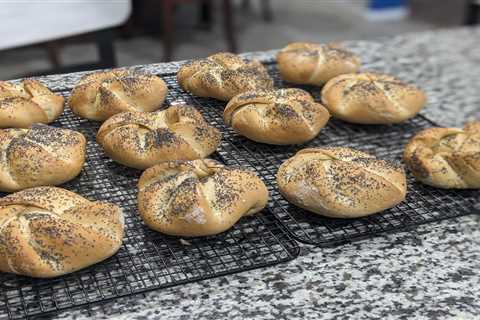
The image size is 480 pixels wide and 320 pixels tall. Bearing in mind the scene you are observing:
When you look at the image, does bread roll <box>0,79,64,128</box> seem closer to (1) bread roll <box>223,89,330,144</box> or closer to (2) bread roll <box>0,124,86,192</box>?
(2) bread roll <box>0,124,86,192</box>

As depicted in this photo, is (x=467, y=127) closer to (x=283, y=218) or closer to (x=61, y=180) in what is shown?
(x=283, y=218)

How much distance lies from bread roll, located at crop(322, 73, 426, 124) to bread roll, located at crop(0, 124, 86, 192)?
66cm

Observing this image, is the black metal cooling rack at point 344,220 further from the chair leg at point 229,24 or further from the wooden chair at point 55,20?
the chair leg at point 229,24

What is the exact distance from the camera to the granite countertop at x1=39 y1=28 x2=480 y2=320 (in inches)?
43.3

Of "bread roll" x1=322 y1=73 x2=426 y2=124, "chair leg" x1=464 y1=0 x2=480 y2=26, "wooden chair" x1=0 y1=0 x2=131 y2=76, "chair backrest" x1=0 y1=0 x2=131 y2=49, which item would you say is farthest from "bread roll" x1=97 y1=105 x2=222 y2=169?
"chair leg" x1=464 y1=0 x2=480 y2=26

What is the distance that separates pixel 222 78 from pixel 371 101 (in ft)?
1.27

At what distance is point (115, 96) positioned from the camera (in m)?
1.64

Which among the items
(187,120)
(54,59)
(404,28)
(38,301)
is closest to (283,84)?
(187,120)

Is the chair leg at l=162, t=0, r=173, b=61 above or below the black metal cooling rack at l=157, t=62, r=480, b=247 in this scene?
below

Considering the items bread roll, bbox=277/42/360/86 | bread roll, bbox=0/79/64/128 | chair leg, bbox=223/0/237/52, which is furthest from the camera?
chair leg, bbox=223/0/237/52

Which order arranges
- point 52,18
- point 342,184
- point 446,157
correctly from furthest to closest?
point 52,18
point 446,157
point 342,184

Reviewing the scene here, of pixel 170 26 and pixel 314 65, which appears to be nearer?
pixel 314 65

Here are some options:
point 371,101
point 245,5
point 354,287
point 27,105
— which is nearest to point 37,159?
point 27,105

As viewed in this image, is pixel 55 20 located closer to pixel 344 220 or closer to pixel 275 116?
pixel 275 116
